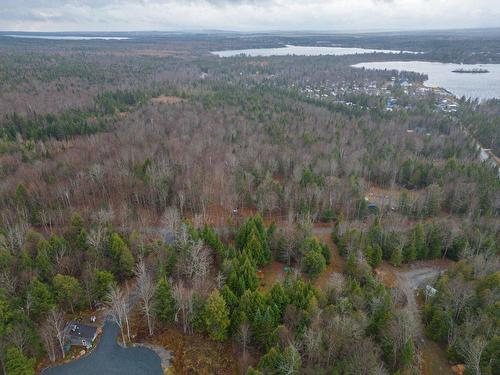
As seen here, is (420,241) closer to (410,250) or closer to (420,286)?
(410,250)

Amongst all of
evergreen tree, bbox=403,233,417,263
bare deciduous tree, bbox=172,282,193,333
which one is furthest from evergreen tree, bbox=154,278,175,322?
evergreen tree, bbox=403,233,417,263

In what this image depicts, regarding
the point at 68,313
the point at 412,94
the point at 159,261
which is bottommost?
the point at 68,313

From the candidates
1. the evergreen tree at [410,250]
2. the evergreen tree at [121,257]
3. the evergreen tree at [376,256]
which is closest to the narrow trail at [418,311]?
the evergreen tree at [410,250]

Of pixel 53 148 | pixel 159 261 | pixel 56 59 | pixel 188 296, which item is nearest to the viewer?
pixel 188 296

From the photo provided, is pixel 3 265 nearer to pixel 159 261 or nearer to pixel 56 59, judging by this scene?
pixel 159 261

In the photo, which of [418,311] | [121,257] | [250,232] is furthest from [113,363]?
[418,311]

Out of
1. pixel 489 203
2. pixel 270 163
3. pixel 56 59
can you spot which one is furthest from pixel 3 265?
pixel 56 59

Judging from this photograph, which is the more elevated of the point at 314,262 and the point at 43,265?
the point at 43,265
